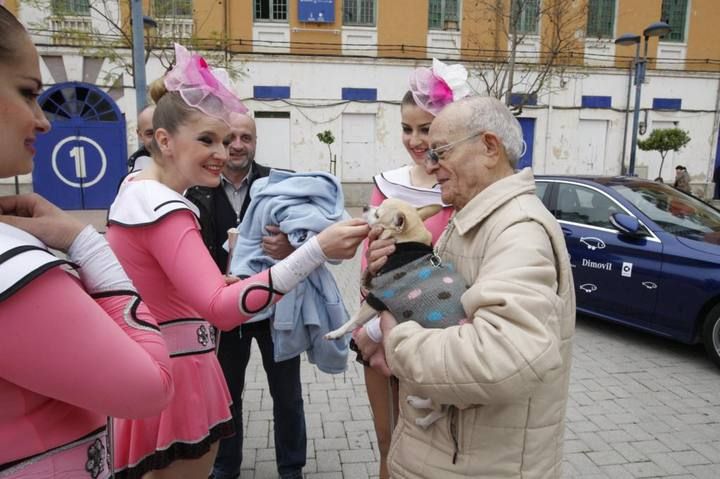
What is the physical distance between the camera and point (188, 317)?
6.53 ft

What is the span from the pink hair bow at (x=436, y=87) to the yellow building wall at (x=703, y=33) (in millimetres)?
22726

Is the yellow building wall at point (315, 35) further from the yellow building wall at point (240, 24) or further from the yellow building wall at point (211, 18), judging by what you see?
the yellow building wall at point (211, 18)

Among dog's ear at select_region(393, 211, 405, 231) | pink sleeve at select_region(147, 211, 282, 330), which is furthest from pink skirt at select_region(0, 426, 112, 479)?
dog's ear at select_region(393, 211, 405, 231)

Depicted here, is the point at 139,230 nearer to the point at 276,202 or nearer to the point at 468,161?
the point at 276,202

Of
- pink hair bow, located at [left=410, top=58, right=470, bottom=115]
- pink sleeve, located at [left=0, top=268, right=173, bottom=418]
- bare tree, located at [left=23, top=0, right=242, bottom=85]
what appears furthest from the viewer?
bare tree, located at [left=23, top=0, right=242, bottom=85]

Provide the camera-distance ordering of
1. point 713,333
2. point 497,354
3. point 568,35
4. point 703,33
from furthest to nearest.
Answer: point 703,33 < point 568,35 < point 713,333 < point 497,354

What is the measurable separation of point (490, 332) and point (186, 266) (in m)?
1.04

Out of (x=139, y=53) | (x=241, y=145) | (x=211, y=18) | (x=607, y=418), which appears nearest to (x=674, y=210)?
(x=607, y=418)

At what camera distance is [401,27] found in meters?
18.6

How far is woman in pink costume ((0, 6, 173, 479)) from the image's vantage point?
975 mm

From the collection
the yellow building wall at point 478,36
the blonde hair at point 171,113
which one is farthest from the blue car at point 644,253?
the yellow building wall at point 478,36

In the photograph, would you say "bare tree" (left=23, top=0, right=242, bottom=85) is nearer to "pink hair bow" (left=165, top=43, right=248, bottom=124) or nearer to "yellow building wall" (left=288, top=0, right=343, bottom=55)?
"yellow building wall" (left=288, top=0, right=343, bottom=55)

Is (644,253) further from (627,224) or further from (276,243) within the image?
(276,243)

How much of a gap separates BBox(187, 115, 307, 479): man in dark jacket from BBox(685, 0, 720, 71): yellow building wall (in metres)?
23.0
